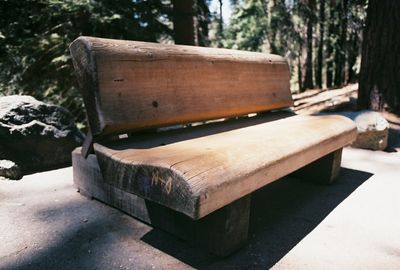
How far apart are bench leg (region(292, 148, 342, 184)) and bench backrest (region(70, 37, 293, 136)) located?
2.80 ft

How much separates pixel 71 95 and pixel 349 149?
15.1 ft

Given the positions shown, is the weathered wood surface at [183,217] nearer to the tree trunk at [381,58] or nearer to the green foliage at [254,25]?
the tree trunk at [381,58]

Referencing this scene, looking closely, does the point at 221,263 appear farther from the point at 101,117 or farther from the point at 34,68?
the point at 34,68

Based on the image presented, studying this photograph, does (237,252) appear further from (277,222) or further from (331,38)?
(331,38)

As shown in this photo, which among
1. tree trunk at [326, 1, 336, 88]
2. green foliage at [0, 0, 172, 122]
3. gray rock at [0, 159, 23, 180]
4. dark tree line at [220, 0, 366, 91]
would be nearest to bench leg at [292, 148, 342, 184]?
gray rock at [0, 159, 23, 180]

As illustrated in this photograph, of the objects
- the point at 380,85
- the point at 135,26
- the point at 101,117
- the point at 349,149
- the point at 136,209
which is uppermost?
the point at 135,26

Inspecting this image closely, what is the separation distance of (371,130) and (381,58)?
1559 millimetres

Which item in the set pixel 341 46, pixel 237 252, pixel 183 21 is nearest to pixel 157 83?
pixel 237 252

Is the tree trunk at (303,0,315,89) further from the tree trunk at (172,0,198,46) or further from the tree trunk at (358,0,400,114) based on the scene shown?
the tree trunk at (358,0,400,114)

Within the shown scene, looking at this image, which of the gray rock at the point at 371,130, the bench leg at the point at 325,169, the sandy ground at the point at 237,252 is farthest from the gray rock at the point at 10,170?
the gray rock at the point at 371,130

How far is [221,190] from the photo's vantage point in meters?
1.69

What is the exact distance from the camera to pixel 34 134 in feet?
12.2

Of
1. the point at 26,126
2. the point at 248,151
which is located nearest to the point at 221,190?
the point at 248,151

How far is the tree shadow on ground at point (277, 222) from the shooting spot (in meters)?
2.11
